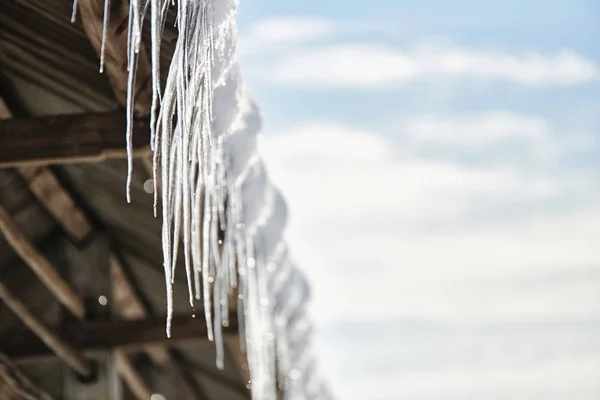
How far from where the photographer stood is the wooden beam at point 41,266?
3.77 m

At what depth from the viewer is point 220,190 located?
271 cm

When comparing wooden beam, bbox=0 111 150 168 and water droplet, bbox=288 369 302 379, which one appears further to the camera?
water droplet, bbox=288 369 302 379

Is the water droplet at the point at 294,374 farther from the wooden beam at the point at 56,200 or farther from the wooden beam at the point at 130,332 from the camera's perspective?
the wooden beam at the point at 56,200

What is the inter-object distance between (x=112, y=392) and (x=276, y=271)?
63.8 inches

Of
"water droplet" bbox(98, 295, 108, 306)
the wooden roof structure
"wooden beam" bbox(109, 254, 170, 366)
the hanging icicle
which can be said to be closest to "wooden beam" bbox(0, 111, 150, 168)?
the wooden roof structure

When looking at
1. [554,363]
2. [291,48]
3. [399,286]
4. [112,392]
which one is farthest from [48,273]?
[399,286]

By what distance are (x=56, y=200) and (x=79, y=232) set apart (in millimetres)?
291

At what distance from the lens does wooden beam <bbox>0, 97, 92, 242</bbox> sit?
4438 millimetres

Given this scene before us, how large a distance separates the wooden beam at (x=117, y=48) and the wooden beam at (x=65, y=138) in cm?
8

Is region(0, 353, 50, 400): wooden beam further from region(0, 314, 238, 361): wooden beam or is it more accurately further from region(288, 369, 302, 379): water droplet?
region(288, 369, 302, 379): water droplet

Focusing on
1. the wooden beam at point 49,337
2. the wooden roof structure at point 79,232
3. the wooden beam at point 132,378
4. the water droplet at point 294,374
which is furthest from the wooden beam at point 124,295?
the water droplet at point 294,374

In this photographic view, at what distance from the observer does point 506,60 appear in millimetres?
30812

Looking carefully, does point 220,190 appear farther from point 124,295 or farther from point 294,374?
point 124,295

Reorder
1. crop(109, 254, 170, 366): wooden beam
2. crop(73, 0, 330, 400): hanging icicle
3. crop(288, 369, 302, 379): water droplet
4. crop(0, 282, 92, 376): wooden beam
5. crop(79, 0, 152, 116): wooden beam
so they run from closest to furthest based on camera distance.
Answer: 1. crop(73, 0, 330, 400): hanging icicle
2. crop(79, 0, 152, 116): wooden beam
3. crop(0, 282, 92, 376): wooden beam
4. crop(288, 369, 302, 379): water droplet
5. crop(109, 254, 170, 366): wooden beam
